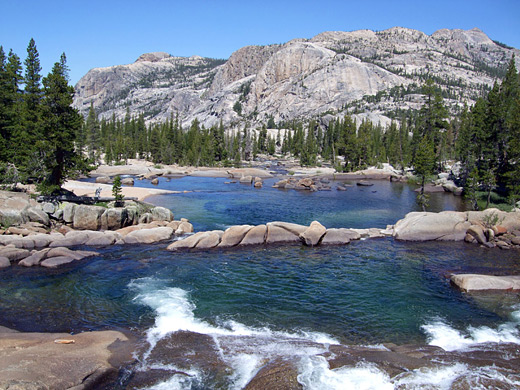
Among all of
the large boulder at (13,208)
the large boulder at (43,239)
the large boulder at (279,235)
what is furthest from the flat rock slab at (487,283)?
the large boulder at (13,208)

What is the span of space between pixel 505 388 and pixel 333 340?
21.3 feet

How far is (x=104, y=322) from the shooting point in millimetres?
17719

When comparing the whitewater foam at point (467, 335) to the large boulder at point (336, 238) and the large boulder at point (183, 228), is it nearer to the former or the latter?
the large boulder at point (336, 238)

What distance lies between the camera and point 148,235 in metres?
32.0

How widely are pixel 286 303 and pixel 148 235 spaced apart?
54.4 feet

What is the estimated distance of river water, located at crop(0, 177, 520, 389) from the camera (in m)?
14.2

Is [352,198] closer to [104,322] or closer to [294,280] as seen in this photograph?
[294,280]

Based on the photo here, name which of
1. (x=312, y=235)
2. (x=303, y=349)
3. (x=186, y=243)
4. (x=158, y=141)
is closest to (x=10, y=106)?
(x=186, y=243)

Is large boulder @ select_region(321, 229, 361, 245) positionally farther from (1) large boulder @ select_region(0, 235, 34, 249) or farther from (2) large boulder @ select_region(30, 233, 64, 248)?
(1) large boulder @ select_region(0, 235, 34, 249)

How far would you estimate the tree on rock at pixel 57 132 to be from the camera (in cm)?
3562

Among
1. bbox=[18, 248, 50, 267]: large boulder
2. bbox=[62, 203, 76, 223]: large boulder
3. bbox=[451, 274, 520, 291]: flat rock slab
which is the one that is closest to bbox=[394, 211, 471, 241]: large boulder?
bbox=[451, 274, 520, 291]: flat rock slab

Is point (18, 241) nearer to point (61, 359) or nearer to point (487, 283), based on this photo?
point (61, 359)

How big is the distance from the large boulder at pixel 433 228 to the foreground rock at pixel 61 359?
89.9 feet

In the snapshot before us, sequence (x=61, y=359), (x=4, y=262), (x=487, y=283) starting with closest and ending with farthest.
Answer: (x=61, y=359), (x=487, y=283), (x=4, y=262)
